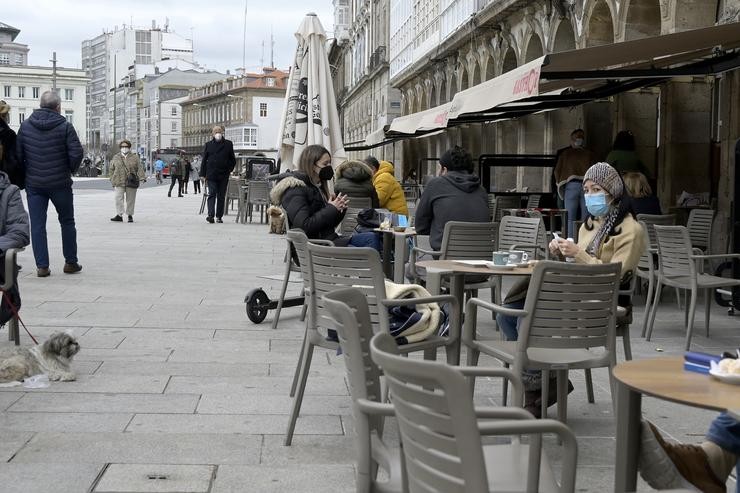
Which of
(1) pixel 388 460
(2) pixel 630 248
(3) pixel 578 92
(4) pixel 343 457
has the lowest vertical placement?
(4) pixel 343 457

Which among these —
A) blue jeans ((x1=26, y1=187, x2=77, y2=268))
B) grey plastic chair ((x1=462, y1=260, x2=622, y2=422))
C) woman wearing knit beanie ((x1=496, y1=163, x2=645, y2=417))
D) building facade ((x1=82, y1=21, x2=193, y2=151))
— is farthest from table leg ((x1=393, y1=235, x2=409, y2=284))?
building facade ((x1=82, y1=21, x2=193, y2=151))

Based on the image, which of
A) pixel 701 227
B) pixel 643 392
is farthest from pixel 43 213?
pixel 643 392

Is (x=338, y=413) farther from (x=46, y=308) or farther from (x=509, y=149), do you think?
(x=509, y=149)

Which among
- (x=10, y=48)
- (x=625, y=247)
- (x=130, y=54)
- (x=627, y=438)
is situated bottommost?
(x=627, y=438)

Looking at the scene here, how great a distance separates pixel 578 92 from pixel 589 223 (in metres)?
8.86

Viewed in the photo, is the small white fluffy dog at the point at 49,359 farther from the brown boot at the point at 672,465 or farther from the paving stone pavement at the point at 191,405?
the brown boot at the point at 672,465

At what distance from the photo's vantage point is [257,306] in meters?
9.05

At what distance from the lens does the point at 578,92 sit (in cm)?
1483

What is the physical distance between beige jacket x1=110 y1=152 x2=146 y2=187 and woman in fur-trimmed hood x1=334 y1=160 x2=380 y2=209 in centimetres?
1091

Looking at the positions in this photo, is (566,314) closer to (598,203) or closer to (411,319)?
(411,319)

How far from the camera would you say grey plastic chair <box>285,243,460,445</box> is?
17.2ft

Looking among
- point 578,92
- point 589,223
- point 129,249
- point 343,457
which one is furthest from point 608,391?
point 129,249

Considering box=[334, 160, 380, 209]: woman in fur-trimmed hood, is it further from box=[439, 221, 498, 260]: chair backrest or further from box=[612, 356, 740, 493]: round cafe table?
box=[612, 356, 740, 493]: round cafe table

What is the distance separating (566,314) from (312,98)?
1062cm
